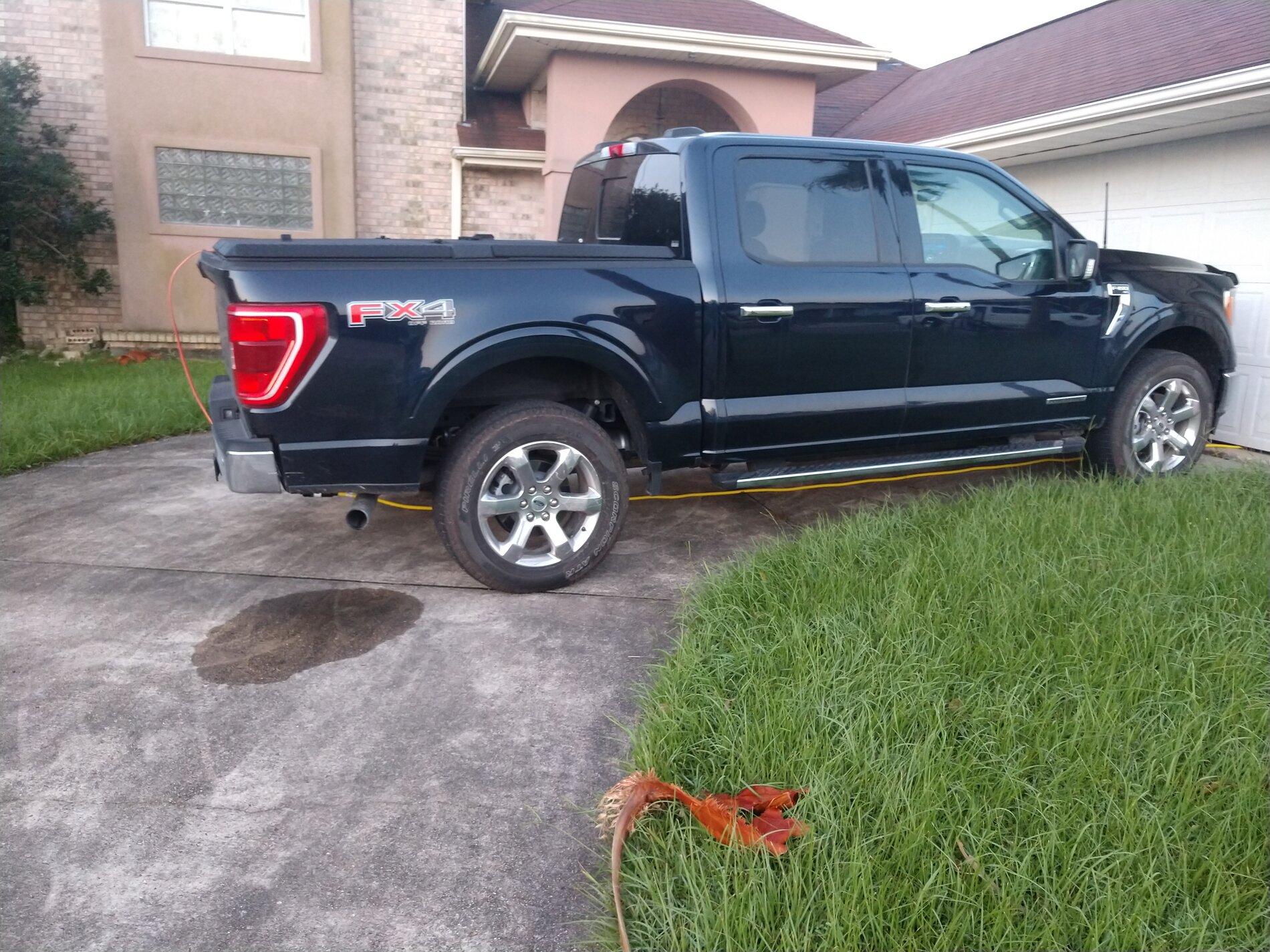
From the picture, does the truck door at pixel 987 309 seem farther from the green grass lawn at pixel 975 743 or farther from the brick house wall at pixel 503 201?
the brick house wall at pixel 503 201

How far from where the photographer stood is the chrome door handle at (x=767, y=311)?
4.70 metres

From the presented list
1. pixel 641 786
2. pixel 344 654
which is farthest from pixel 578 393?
pixel 641 786

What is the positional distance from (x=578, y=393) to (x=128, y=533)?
272cm

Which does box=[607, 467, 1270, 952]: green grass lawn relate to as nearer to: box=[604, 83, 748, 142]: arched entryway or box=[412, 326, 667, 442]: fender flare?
box=[412, 326, 667, 442]: fender flare

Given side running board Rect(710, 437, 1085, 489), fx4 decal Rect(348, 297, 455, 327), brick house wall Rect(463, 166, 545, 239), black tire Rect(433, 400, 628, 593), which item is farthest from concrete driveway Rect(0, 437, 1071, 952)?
brick house wall Rect(463, 166, 545, 239)

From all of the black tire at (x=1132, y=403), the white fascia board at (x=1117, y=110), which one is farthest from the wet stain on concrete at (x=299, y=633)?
the white fascia board at (x=1117, y=110)

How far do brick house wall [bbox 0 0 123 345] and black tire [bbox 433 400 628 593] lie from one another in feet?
35.9

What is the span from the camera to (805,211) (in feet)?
16.5

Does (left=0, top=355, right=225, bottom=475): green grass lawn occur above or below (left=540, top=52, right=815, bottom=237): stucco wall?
below

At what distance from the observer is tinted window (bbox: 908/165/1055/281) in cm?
531

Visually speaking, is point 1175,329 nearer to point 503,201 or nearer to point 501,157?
point 501,157

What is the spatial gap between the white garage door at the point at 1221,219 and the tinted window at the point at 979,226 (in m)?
2.51

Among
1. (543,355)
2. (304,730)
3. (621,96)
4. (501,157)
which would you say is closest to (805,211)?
(543,355)

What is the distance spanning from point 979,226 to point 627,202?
1.98 m
